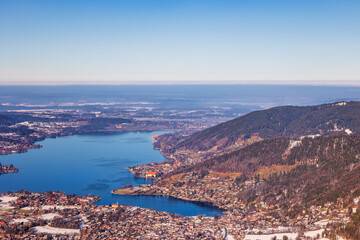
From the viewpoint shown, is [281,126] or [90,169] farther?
[281,126]

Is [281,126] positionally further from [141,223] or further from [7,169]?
[141,223]

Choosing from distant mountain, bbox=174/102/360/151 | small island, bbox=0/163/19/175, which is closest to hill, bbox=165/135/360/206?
distant mountain, bbox=174/102/360/151

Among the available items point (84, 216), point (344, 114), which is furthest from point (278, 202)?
point (344, 114)

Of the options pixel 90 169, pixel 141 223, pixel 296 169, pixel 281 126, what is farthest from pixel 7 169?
pixel 281 126

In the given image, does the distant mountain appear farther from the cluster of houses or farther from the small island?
the cluster of houses

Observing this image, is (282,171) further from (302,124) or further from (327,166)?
(302,124)

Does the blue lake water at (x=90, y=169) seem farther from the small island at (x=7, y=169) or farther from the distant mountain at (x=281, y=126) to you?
the distant mountain at (x=281, y=126)
